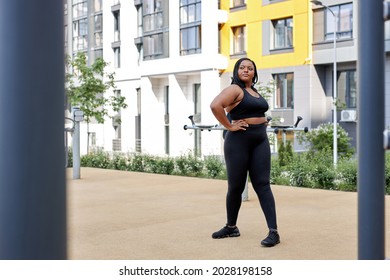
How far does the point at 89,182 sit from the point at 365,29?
8.92 metres

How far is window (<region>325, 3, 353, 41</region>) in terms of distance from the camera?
2389cm

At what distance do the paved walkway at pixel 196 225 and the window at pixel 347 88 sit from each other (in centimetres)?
1656

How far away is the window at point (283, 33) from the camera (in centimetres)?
2570

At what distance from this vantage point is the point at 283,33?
1024 inches

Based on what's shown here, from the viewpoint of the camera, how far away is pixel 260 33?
1052 inches

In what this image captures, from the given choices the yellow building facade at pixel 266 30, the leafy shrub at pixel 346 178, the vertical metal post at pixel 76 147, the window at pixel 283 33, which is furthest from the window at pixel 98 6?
the leafy shrub at pixel 346 178

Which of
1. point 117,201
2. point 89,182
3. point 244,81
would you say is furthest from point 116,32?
point 244,81

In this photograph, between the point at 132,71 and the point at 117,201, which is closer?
the point at 117,201

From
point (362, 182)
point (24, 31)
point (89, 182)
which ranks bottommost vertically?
point (89, 182)

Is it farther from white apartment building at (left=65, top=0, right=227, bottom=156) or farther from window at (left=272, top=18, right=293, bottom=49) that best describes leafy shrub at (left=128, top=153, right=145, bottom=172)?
window at (left=272, top=18, right=293, bottom=49)

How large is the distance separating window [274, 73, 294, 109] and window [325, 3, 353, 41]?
2333 mm

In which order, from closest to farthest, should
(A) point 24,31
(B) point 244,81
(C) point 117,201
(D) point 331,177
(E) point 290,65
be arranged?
(A) point 24,31
(B) point 244,81
(C) point 117,201
(D) point 331,177
(E) point 290,65
